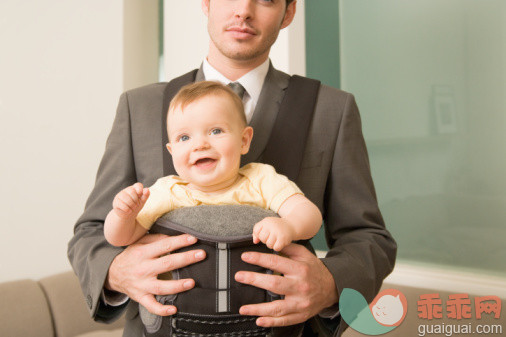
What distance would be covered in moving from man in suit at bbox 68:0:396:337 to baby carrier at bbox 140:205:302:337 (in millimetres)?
194

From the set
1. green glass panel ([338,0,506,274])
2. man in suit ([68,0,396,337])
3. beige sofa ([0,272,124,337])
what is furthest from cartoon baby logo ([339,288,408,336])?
beige sofa ([0,272,124,337])

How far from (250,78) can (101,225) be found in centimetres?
58

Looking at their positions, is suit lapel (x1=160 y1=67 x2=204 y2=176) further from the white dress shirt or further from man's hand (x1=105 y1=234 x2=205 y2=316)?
man's hand (x1=105 y1=234 x2=205 y2=316)

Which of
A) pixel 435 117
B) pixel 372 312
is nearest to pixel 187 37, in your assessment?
pixel 435 117

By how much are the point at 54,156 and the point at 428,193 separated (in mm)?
2175

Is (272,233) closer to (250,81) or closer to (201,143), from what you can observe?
(201,143)

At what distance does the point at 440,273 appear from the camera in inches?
89.0

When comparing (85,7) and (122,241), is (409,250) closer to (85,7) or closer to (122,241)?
(122,241)

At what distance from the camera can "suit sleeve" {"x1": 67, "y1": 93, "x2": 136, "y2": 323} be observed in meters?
1.08

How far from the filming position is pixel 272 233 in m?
0.85

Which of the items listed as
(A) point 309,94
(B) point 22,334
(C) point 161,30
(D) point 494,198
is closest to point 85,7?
(C) point 161,30

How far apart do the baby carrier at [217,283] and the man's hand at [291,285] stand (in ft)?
0.06

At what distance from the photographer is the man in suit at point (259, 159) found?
1.09 meters

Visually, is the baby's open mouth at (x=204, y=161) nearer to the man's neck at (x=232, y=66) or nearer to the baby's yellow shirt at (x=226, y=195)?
the baby's yellow shirt at (x=226, y=195)
